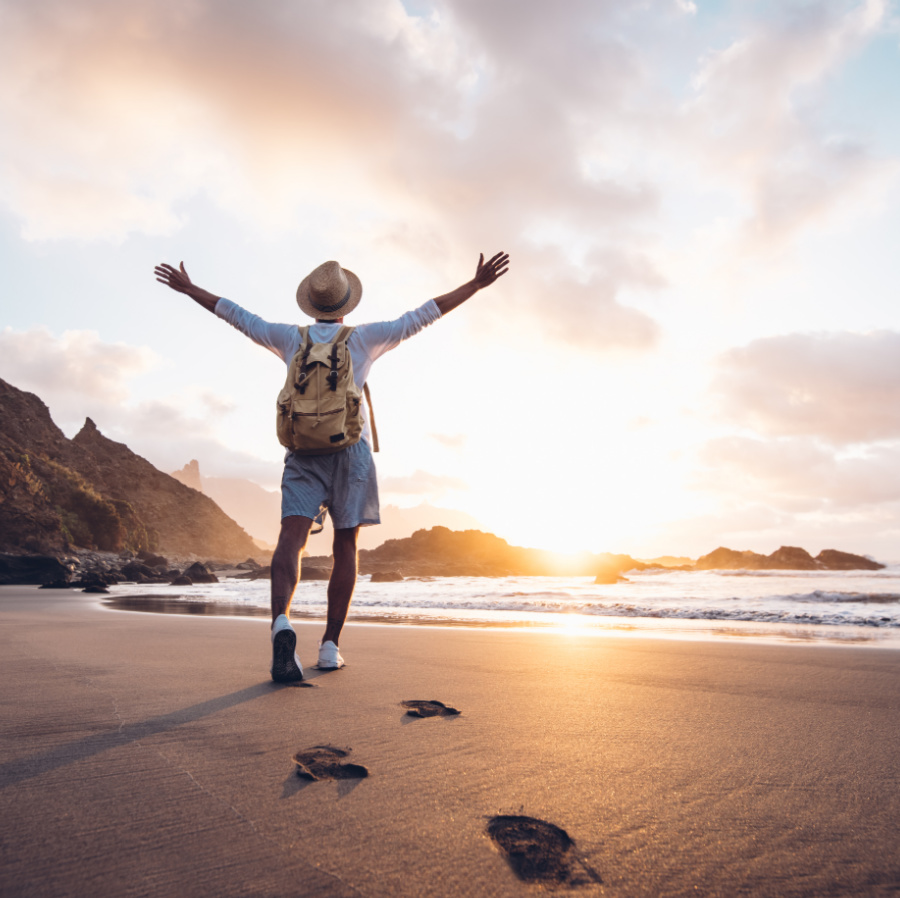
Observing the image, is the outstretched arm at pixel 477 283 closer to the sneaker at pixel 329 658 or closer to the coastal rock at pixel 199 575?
the sneaker at pixel 329 658

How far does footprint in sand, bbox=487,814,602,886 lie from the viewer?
2.99 feet

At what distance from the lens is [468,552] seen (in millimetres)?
55875

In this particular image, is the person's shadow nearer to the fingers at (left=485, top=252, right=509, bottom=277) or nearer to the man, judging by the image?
the man

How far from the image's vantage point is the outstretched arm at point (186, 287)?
3320 mm

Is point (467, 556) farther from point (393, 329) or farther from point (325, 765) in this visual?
point (325, 765)

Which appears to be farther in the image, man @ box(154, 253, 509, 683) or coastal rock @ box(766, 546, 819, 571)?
coastal rock @ box(766, 546, 819, 571)

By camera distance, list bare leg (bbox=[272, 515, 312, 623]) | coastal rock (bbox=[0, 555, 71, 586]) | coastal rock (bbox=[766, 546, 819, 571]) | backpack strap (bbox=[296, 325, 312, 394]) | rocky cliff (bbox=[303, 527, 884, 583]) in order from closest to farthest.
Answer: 1. bare leg (bbox=[272, 515, 312, 623])
2. backpack strap (bbox=[296, 325, 312, 394])
3. coastal rock (bbox=[0, 555, 71, 586])
4. coastal rock (bbox=[766, 546, 819, 571])
5. rocky cliff (bbox=[303, 527, 884, 583])

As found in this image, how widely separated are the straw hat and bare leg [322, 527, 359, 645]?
4.09ft

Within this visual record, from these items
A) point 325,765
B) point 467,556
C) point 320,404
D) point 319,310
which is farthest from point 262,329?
point 467,556

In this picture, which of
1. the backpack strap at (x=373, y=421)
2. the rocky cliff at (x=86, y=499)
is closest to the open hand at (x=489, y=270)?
the backpack strap at (x=373, y=421)

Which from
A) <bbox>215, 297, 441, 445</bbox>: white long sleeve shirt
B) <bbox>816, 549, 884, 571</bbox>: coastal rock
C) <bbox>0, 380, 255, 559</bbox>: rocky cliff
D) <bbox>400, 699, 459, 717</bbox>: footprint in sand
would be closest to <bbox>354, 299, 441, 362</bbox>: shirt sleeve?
<bbox>215, 297, 441, 445</bbox>: white long sleeve shirt

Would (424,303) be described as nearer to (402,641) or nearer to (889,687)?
(402,641)

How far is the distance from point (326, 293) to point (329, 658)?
1961 millimetres

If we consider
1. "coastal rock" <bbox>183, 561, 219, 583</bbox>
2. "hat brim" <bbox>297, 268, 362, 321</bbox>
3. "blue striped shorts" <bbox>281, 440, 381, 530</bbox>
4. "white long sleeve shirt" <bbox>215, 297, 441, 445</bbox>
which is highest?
"hat brim" <bbox>297, 268, 362, 321</bbox>
